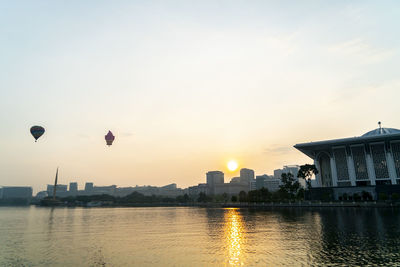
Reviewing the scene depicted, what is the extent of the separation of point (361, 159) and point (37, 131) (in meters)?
150

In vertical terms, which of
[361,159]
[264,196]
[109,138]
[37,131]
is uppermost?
[37,131]

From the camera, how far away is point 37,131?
297 feet

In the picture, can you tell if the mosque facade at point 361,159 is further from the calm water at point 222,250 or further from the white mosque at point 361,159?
the calm water at point 222,250

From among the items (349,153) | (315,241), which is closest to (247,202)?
A: (349,153)

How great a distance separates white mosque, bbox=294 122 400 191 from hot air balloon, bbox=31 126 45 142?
129m

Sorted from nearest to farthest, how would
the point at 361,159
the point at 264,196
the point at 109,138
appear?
the point at 109,138 < the point at 361,159 < the point at 264,196

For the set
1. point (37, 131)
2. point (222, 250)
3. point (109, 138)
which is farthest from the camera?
point (109, 138)

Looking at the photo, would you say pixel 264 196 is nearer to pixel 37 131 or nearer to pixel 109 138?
pixel 109 138

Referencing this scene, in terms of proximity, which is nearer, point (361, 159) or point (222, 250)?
point (222, 250)

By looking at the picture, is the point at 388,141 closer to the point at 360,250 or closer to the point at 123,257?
the point at 360,250

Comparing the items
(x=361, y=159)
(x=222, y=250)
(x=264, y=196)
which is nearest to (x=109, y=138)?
(x=222, y=250)

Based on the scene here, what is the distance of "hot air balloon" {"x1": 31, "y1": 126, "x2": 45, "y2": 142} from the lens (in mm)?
90375

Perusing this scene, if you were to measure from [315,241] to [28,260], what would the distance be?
39.1 m

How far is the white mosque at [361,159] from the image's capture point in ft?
461
